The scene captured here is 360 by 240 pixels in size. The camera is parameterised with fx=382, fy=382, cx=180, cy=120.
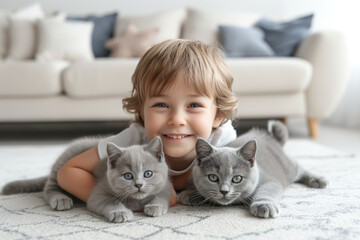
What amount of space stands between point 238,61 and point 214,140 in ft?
4.24

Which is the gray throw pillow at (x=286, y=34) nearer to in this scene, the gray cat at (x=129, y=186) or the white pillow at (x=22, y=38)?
the white pillow at (x=22, y=38)

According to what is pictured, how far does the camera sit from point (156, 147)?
119cm

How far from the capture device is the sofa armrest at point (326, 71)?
2.78m

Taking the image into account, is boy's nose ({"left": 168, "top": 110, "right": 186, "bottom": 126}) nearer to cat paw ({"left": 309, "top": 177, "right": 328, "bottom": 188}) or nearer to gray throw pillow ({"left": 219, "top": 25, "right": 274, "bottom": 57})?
cat paw ({"left": 309, "top": 177, "right": 328, "bottom": 188})

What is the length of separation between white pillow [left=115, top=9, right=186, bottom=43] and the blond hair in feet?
7.14

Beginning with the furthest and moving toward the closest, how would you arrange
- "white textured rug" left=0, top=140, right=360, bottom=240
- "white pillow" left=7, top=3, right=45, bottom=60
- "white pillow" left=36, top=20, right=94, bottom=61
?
1. "white pillow" left=7, top=3, right=45, bottom=60
2. "white pillow" left=36, top=20, right=94, bottom=61
3. "white textured rug" left=0, top=140, right=360, bottom=240

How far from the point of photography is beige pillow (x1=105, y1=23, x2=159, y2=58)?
3332 millimetres

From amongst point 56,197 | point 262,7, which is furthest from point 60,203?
point 262,7

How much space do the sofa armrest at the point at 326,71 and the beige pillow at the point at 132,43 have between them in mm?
1352

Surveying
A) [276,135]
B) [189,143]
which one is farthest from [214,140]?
[276,135]

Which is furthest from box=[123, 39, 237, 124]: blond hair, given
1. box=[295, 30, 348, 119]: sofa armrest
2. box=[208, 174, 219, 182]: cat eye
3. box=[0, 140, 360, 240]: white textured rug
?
box=[295, 30, 348, 119]: sofa armrest

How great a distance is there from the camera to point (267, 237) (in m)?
0.93

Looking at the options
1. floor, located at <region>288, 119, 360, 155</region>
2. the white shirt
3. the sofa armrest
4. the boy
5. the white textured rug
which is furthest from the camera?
the sofa armrest

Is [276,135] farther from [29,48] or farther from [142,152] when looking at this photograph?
[29,48]
